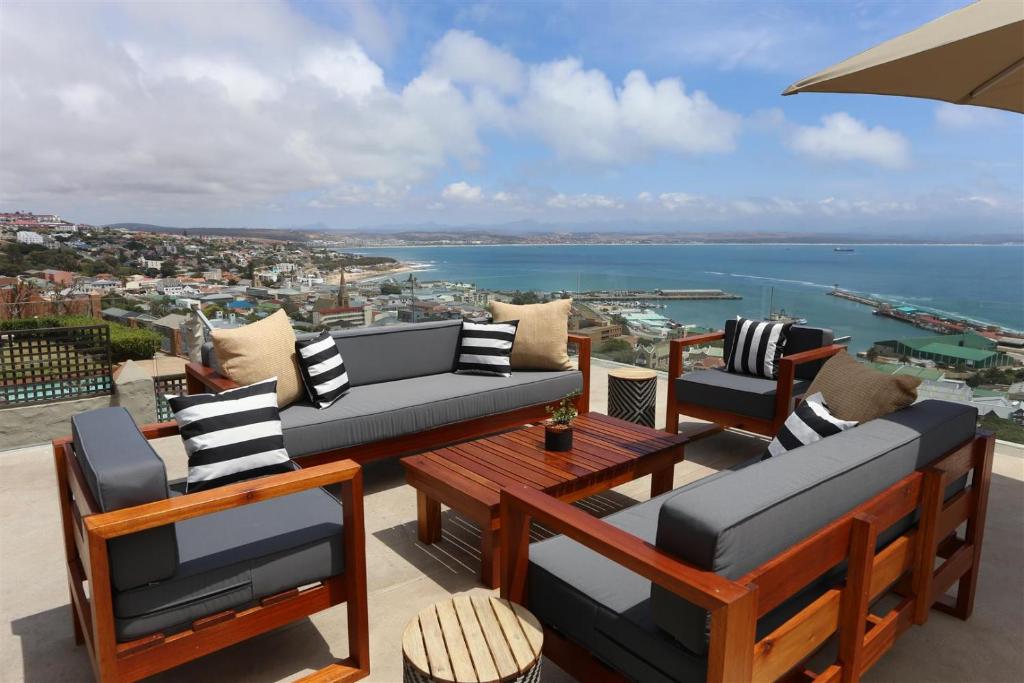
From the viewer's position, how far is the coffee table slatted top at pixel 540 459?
2.44m

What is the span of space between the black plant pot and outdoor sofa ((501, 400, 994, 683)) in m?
0.85

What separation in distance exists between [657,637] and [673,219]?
3934 centimetres

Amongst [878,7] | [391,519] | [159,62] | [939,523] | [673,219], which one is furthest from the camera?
[673,219]

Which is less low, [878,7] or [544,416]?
[878,7]

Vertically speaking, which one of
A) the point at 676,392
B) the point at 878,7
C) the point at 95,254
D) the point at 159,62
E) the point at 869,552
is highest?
Answer: the point at 878,7

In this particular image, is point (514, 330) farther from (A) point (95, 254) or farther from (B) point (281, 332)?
(A) point (95, 254)

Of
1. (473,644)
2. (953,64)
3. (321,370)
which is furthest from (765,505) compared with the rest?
(321,370)

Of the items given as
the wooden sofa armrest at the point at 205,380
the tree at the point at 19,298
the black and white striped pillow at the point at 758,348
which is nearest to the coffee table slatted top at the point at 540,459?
the wooden sofa armrest at the point at 205,380

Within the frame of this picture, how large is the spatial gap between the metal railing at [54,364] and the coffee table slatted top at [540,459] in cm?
326

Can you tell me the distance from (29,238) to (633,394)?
18.5 ft

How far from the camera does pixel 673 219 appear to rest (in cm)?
3834

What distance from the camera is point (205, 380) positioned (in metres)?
3.17

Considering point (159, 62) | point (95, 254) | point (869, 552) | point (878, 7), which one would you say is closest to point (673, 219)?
point (878, 7)

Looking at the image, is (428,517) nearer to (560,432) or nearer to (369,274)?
(560,432)
